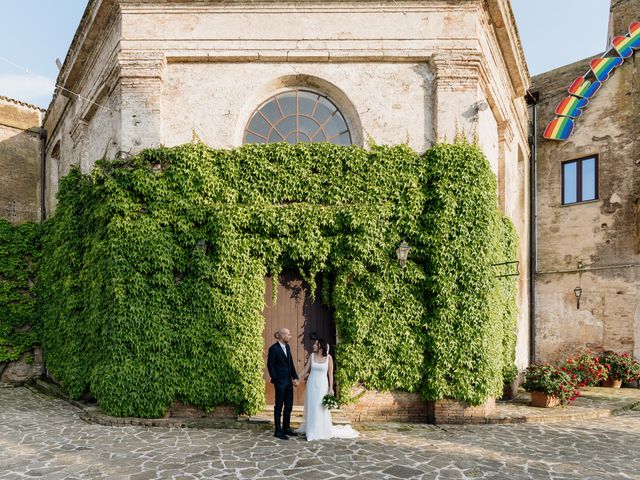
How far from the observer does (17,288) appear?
48.8ft

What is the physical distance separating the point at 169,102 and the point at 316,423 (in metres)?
6.43

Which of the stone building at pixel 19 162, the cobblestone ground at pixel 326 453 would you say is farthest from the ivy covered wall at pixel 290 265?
the stone building at pixel 19 162

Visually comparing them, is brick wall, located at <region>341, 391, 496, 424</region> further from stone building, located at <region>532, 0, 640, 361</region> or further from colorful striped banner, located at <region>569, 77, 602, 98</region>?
colorful striped banner, located at <region>569, 77, 602, 98</region>

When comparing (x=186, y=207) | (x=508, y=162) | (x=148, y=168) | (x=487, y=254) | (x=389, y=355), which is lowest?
(x=389, y=355)

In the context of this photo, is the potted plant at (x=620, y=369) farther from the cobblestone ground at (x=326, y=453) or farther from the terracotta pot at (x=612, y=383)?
the cobblestone ground at (x=326, y=453)

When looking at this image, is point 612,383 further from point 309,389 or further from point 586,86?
point 309,389

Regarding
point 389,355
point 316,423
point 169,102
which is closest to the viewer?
point 316,423

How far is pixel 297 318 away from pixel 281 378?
173 cm

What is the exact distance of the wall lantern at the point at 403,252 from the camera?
29.2 feet

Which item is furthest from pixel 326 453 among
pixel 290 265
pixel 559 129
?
pixel 559 129

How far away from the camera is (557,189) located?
15719 millimetres

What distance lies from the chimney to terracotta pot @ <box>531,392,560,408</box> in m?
11.3

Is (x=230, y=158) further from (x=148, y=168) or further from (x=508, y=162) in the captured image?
(x=508, y=162)

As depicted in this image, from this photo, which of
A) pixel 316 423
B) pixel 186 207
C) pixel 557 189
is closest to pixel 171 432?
pixel 316 423
